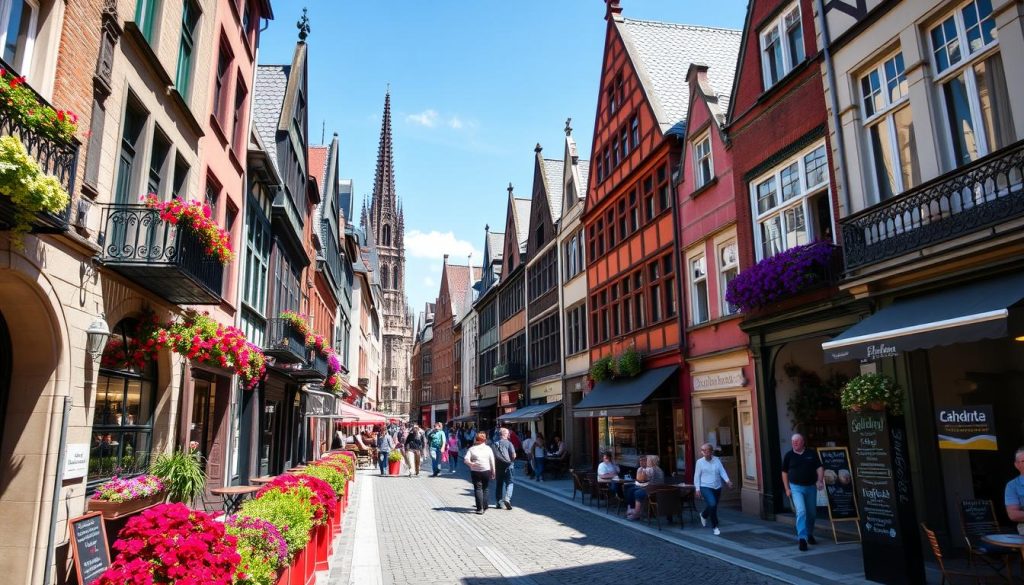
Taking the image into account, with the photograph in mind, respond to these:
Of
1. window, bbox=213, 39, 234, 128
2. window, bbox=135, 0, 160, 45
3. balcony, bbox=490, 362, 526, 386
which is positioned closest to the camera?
window, bbox=135, 0, 160, 45

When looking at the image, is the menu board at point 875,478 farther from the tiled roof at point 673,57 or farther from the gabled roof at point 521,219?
the gabled roof at point 521,219

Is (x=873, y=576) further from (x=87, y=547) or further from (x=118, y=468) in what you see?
(x=118, y=468)

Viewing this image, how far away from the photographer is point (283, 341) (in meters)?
17.9

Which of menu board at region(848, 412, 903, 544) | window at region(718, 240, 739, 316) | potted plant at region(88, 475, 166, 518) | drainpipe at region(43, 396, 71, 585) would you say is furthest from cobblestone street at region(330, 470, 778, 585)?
window at region(718, 240, 739, 316)

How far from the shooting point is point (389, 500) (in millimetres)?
18109

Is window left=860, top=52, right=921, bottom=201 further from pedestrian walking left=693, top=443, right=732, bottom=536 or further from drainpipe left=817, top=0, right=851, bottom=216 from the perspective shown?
pedestrian walking left=693, top=443, right=732, bottom=536

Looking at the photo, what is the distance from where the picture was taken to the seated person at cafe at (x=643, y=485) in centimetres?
1398

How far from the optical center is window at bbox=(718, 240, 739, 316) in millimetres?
16109

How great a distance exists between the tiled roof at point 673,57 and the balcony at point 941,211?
31.7 ft

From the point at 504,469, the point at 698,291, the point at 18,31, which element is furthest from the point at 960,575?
the point at 18,31

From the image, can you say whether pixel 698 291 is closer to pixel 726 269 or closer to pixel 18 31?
pixel 726 269

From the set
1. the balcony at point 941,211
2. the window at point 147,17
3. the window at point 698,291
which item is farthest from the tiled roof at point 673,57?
the window at point 147,17

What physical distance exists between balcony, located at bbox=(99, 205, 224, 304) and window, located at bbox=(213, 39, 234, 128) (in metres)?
6.09

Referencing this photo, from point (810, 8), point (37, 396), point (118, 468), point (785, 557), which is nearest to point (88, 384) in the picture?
point (37, 396)
